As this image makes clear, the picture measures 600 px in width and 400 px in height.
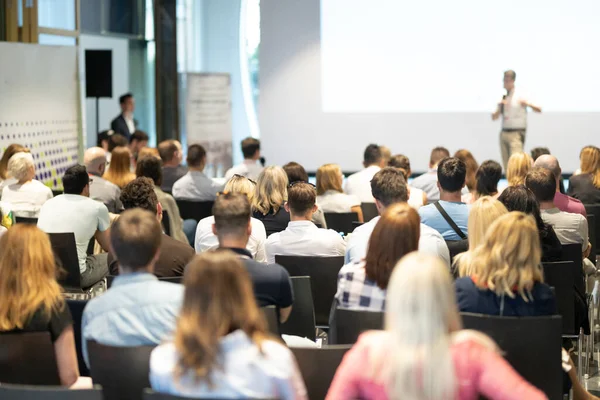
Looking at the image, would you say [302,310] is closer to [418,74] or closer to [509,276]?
[509,276]

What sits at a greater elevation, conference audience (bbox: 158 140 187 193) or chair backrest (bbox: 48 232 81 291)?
conference audience (bbox: 158 140 187 193)

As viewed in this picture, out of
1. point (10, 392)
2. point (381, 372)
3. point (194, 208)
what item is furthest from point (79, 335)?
point (194, 208)

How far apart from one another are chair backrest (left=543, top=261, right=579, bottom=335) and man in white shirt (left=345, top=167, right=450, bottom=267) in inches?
18.6

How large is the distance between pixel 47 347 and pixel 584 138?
11371mm

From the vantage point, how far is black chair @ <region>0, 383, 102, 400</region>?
2.28 metres

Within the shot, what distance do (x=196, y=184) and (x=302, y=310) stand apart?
12.8ft

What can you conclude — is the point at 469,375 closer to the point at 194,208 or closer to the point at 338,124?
the point at 194,208

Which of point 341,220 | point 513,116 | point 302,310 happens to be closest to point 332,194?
point 341,220

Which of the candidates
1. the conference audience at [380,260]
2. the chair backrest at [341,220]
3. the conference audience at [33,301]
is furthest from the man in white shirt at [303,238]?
the conference audience at [33,301]

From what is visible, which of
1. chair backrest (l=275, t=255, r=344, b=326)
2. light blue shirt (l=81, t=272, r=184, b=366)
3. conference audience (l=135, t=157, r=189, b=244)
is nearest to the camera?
light blue shirt (l=81, t=272, r=184, b=366)

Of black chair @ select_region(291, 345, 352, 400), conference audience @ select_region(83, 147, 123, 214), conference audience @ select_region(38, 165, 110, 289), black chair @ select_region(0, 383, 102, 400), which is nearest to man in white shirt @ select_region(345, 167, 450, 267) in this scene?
black chair @ select_region(291, 345, 352, 400)

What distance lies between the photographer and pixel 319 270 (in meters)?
4.28

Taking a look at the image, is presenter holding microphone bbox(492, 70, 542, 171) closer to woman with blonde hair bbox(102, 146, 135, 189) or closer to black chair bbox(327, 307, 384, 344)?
woman with blonde hair bbox(102, 146, 135, 189)

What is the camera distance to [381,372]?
2.18 m
